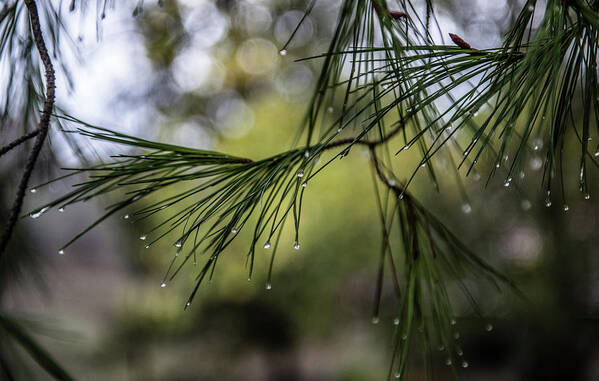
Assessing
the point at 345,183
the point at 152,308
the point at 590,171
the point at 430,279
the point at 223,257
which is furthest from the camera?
the point at 152,308

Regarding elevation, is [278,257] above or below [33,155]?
above

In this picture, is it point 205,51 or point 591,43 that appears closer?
point 591,43

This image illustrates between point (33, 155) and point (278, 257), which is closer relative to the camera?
point (33, 155)

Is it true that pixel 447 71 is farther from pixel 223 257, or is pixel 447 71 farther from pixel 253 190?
pixel 223 257

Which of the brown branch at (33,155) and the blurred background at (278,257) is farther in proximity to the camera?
the blurred background at (278,257)

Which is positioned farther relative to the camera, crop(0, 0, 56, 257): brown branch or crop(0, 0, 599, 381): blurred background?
crop(0, 0, 599, 381): blurred background

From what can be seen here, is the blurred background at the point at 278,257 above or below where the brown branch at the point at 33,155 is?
above

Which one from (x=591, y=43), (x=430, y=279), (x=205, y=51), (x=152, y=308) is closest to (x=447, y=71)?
(x=591, y=43)

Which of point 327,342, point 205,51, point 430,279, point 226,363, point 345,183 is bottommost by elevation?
point 430,279
